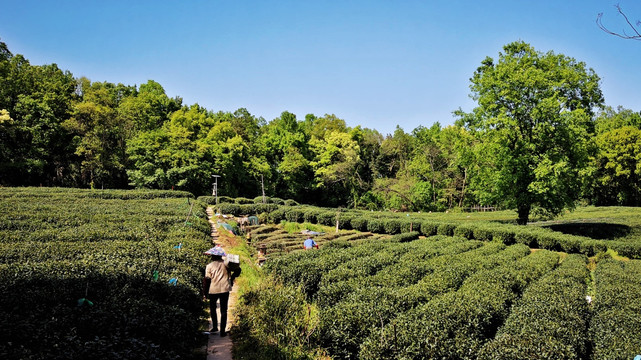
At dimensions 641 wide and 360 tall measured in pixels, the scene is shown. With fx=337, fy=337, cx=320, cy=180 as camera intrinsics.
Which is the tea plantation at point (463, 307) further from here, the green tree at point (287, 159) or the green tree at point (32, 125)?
the green tree at point (32, 125)

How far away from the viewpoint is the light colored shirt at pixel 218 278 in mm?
7461

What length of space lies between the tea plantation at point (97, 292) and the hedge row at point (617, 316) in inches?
303

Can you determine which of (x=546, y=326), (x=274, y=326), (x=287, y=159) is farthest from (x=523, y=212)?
(x=287, y=159)

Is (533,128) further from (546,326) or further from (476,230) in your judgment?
(546,326)

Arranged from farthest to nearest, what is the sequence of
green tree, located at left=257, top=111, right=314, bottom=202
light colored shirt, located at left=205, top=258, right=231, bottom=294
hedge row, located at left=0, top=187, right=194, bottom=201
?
green tree, located at left=257, top=111, right=314, bottom=202 < hedge row, located at left=0, top=187, right=194, bottom=201 < light colored shirt, located at left=205, top=258, right=231, bottom=294

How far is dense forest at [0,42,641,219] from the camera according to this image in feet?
74.4

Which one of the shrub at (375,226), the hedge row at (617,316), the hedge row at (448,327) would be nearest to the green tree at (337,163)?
the shrub at (375,226)

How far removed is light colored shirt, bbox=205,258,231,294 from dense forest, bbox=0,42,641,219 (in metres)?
20.8

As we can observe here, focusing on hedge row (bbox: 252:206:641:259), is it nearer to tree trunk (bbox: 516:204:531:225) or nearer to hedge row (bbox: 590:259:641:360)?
tree trunk (bbox: 516:204:531:225)

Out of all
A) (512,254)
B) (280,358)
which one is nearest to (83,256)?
(280,358)

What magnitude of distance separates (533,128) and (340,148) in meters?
27.9

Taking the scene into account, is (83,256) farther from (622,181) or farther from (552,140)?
(622,181)

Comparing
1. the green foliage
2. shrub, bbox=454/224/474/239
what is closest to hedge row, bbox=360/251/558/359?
the green foliage

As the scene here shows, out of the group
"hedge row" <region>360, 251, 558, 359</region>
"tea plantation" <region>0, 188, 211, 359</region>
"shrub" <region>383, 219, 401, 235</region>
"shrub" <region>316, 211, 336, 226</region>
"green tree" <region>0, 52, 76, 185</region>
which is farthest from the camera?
"green tree" <region>0, 52, 76, 185</region>
